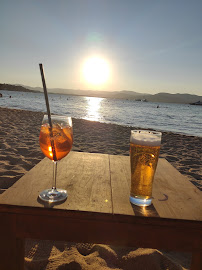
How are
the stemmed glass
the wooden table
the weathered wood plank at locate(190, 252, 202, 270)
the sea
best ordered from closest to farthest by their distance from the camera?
the wooden table < the stemmed glass < the weathered wood plank at locate(190, 252, 202, 270) < the sea

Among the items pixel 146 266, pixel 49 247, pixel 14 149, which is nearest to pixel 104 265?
pixel 146 266

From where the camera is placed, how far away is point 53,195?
3.66 ft

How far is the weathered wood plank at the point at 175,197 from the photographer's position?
1.06m

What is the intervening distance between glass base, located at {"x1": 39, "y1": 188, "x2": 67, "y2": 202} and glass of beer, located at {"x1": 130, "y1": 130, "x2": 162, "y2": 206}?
0.33m

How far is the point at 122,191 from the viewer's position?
126 cm

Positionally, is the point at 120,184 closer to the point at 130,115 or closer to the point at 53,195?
the point at 53,195

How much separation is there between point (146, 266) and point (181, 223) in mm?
1155

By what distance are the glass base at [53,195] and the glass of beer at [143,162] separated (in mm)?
326

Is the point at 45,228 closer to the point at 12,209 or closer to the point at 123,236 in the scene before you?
the point at 12,209

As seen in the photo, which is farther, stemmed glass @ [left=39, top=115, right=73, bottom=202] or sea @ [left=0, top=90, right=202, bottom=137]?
sea @ [left=0, top=90, right=202, bottom=137]

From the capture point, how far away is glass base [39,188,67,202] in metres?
1.09

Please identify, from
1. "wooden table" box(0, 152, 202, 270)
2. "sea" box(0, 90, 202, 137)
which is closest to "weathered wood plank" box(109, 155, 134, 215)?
"wooden table" box(0, 152, 202, 270)

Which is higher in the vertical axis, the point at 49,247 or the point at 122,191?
the point at 122,191

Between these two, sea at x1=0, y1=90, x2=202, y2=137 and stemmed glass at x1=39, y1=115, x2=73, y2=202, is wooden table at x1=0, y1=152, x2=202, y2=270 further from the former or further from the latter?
sea at x1=0, y1=90, x2=202, y2=137
